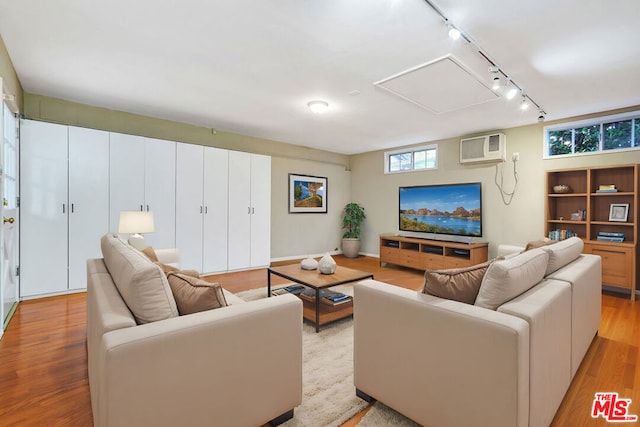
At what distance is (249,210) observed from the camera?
17.1 feet

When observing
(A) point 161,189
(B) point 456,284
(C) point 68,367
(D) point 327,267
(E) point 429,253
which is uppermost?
(A) point 161,189

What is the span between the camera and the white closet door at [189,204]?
4431mm

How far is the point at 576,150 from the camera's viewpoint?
435 cm

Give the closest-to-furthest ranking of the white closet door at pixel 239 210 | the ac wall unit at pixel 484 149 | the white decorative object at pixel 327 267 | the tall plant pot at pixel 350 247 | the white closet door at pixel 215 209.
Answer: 1. the white decorative object at pixel 327 267
2. the white closet door at pixel 215 209
3. the ac wall unit at pixel 484 149
4. the white closet door at pixel 239 210
5. the tall plant pot at pixel 350 247

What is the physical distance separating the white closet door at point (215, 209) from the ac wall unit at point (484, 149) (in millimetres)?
4026

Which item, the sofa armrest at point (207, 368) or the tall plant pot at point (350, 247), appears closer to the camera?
the sofa armrest at point (207, 368)

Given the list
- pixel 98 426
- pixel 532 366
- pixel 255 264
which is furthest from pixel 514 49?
pixel 255 264

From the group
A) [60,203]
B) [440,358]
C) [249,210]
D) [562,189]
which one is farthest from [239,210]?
[562,189]

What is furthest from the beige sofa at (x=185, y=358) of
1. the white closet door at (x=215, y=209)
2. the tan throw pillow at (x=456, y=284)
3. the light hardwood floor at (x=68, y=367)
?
the white closet door at (x=215, y=209)

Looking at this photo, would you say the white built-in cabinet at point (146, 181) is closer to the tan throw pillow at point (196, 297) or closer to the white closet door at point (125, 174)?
the white closet door at point (125, 174)

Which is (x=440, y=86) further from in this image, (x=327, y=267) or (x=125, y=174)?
(x=125, y=174)

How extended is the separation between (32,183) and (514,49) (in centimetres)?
503

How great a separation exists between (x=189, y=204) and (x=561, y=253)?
14.4 feet

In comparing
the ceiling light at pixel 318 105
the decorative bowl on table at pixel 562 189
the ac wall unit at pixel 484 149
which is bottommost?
the decorative bowl on table at pixel 562 189
